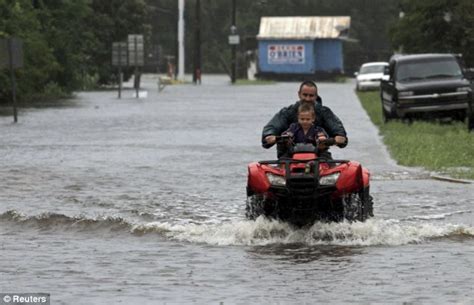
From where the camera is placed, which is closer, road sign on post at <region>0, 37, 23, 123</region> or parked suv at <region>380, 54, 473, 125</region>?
parked suv at <region>380, 54, 473, 125</region>

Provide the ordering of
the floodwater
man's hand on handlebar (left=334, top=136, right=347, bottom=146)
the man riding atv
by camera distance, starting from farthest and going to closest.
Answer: the man riding atv, man's hand on handlebar (left=334, top=136, right=347, bottom=146), the floodwater

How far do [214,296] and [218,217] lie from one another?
5603 mm

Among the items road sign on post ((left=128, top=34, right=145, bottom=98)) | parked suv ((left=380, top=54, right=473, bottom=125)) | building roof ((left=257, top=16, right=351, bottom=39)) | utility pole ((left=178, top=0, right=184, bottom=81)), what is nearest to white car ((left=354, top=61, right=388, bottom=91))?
road sign on post ((left=128, top=34, right=145, bottom=98))

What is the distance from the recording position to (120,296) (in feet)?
33.7

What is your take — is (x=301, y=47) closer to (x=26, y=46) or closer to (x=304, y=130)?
(x=26, y=46)

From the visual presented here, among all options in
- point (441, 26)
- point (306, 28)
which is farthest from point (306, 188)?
point (306, 28)

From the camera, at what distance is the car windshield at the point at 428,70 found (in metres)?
36.2

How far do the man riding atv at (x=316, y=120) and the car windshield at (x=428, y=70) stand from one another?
22.2 metres

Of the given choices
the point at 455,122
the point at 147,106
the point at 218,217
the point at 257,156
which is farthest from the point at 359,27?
the point at 218,217

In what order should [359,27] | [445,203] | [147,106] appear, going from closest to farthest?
1. [445,203]
2. [147,106]
3. [359,27]

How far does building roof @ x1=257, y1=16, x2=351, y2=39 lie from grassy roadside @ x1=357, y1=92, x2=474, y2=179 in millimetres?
67951

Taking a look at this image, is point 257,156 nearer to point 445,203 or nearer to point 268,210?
point 445,203

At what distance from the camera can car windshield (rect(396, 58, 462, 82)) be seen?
36.2 meters

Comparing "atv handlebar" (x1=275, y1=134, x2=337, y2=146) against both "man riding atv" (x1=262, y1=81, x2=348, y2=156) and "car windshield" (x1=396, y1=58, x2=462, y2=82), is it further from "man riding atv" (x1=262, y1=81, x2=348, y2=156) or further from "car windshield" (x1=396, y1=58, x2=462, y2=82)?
"car windshield" (x1=396, y1=58, x2=462, y2=82)
